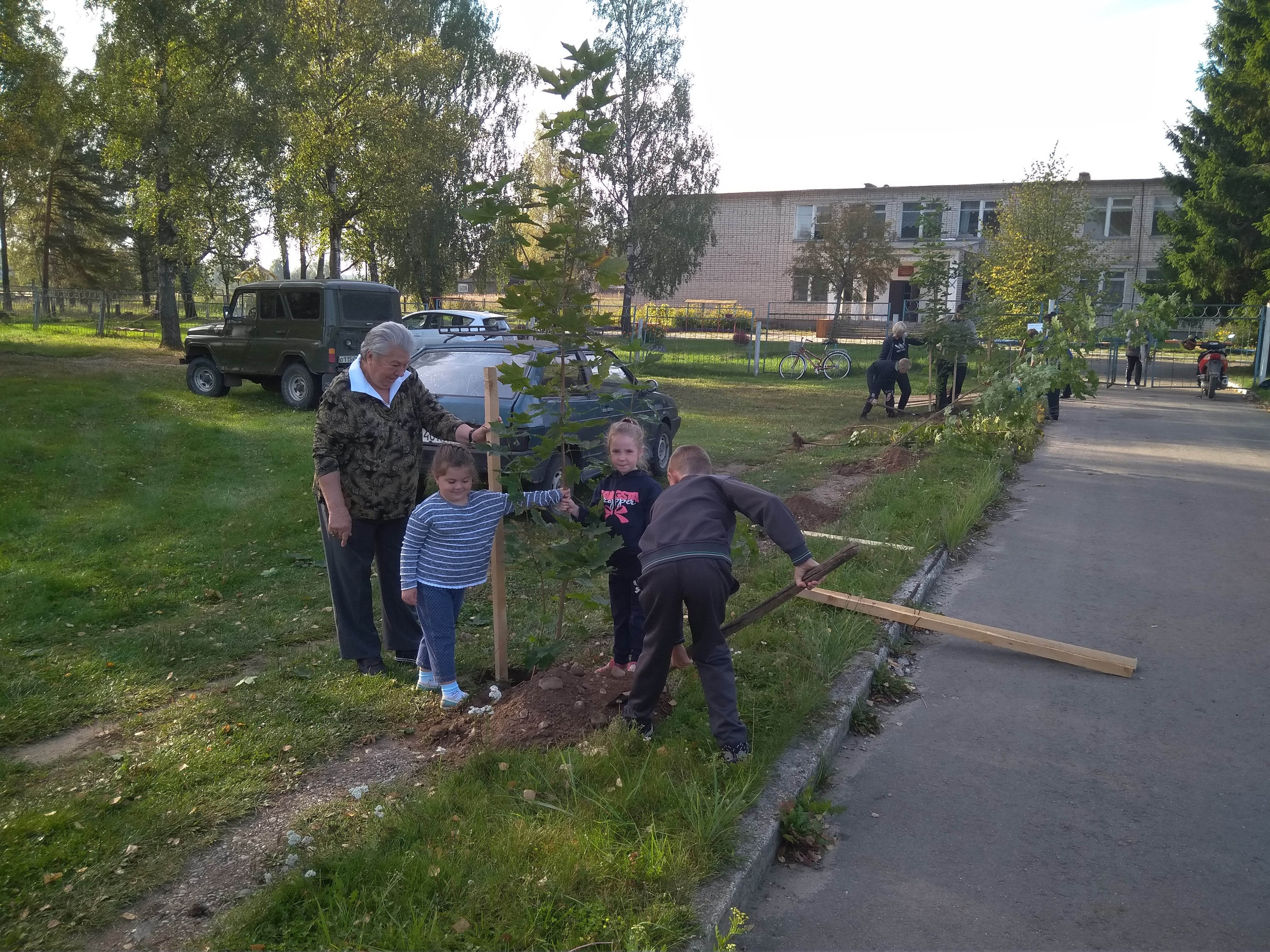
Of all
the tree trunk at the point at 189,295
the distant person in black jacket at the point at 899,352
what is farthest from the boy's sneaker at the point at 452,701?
the tree trunk at the point at 189,295

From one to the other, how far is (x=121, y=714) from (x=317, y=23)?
25919 mm

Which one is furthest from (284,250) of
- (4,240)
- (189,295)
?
(4,240)

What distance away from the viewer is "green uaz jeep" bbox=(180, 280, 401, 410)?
1587cm

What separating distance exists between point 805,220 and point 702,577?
2016 inches

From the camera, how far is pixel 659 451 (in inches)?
443

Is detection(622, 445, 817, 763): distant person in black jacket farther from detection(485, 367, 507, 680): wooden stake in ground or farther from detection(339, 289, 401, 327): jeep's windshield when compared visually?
detection(339, 289, 401, 327): jeep's windshield

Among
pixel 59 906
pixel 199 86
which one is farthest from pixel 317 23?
pixel 59 906

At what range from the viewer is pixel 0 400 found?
45.5ft

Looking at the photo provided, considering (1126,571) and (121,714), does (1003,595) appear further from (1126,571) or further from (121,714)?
(121,714)

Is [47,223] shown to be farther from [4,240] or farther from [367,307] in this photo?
[367,307]

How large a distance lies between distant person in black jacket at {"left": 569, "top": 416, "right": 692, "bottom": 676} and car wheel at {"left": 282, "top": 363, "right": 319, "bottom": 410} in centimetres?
1247

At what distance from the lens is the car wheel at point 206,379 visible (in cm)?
1717

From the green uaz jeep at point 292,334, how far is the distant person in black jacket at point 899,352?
353 inches

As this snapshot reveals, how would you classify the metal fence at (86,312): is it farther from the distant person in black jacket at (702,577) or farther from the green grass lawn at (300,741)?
the distant person in black jacket at (702,577)
